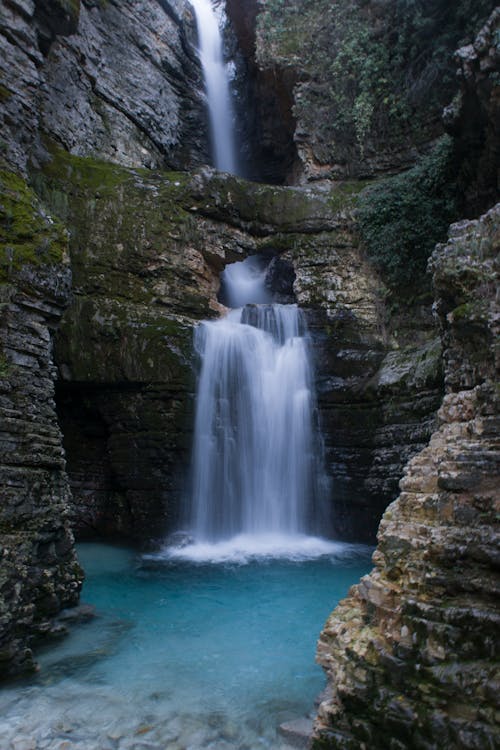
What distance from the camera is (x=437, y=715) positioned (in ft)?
8.88

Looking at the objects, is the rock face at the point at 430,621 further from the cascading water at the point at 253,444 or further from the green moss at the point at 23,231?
the cascading water at the point at 253,444

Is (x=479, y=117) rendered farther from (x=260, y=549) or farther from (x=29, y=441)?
(x=29, y=441)

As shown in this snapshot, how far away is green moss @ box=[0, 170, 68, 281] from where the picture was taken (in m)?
6.35

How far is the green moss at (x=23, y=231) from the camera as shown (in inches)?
250

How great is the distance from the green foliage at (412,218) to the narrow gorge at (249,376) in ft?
0.21

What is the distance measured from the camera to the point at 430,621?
9.62 feet

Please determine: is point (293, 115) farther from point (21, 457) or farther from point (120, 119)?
point (21, 457)

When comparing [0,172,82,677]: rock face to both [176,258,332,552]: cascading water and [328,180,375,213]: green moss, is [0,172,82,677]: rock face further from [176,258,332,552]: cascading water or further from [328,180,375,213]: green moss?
[328,180,375,213]: green moss

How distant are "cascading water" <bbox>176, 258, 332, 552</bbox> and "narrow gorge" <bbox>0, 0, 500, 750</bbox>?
0.06 m

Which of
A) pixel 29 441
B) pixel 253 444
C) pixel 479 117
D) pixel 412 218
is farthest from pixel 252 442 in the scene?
pixel 479 117

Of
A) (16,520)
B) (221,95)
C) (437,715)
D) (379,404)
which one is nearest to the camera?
(437,715)

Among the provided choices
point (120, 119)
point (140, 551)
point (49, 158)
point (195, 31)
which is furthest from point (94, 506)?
point (195, 31)

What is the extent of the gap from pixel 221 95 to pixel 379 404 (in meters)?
16.5

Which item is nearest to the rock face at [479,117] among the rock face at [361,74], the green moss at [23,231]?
the rock face at [361,74]
